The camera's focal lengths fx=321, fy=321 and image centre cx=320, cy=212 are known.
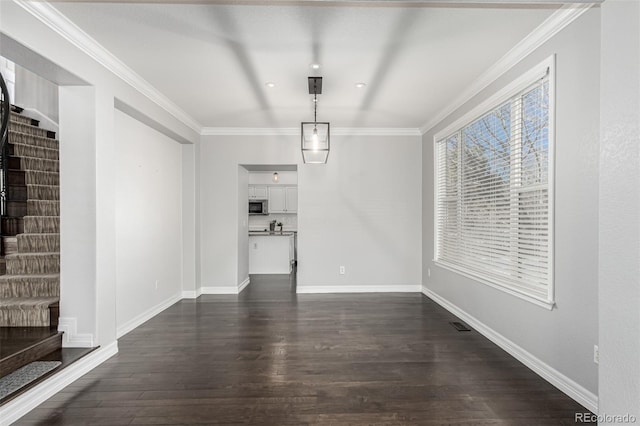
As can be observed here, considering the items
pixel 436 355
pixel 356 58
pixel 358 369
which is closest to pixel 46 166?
pixel 356 58

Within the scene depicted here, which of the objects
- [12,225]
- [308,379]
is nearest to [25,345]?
[12,225]

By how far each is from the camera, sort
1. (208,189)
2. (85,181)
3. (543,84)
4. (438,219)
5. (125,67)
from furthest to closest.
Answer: (208,189) < (438,219) < (125,67) < (85,181) < (543,84)

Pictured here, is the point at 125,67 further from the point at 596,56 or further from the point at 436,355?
the point at 436,355

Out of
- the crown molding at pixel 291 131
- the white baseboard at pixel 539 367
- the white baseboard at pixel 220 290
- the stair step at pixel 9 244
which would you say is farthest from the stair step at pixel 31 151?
the white baseboard at pixel 539 367

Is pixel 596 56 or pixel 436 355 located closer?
pixel 596 56

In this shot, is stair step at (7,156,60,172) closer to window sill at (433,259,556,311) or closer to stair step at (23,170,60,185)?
stair step at (23,170,60,185)

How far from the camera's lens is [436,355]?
294 cm

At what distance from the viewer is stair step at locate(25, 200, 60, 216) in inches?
135

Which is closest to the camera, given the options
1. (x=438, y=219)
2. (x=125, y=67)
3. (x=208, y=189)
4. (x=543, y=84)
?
(x=543, y=84)

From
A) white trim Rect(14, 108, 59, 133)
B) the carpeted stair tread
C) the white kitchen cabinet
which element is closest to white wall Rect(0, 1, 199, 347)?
the carpeted stair tread

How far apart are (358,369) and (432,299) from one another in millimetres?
2565

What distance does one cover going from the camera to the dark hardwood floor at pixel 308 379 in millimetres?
2084

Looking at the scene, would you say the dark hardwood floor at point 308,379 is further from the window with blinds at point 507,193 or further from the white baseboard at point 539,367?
the window with blinds at point 507,193

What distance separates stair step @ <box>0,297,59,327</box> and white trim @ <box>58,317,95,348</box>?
22 cm
